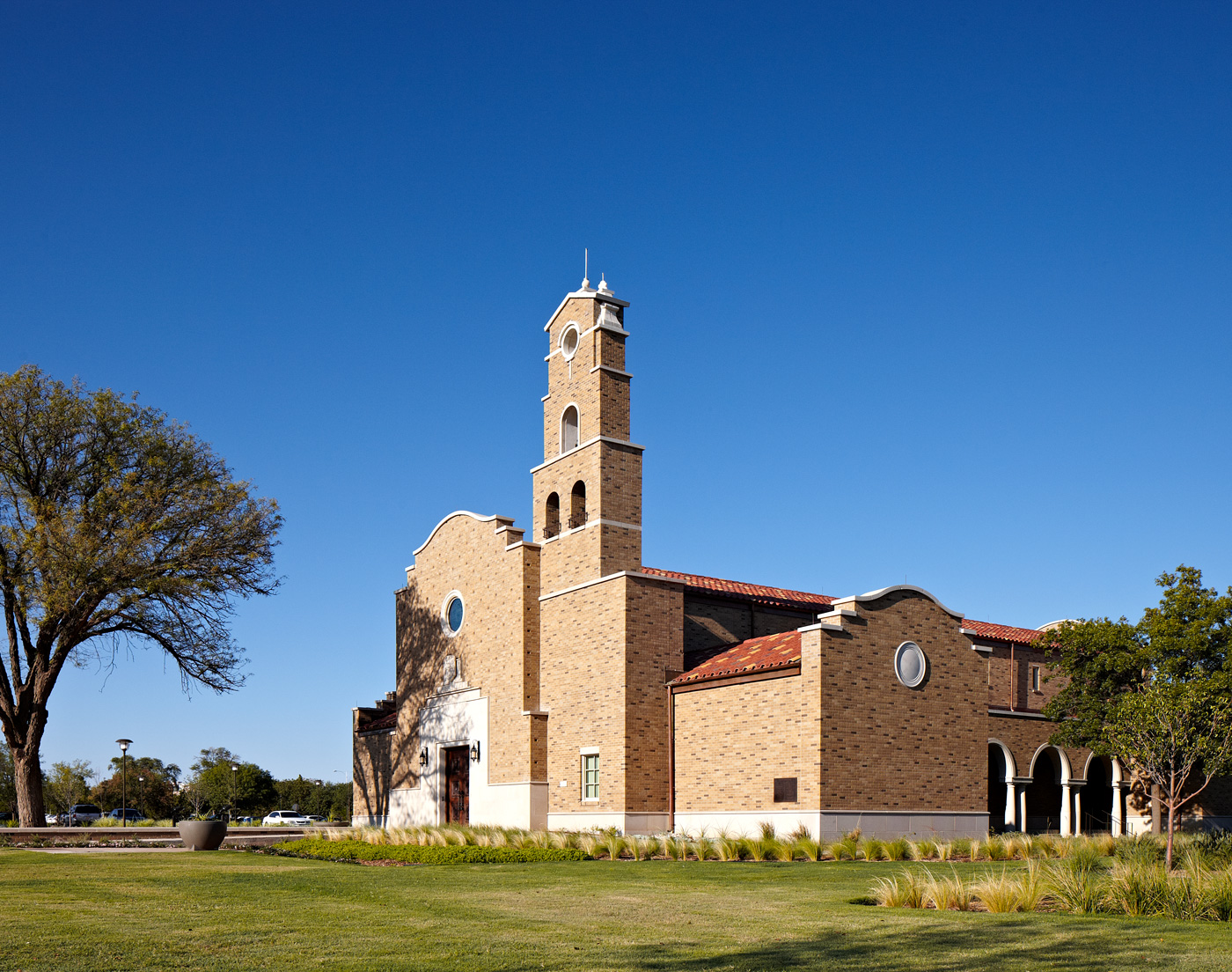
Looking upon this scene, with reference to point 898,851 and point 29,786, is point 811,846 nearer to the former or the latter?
point 898,851

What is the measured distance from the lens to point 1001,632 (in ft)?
137

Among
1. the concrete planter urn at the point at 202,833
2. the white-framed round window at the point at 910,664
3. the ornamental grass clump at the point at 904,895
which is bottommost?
the concrete planter urn at the point at 202,833

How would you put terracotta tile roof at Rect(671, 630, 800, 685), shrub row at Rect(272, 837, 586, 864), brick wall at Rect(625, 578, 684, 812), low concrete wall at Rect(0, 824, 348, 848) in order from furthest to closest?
brick wall at Rect(625, 578, 684, 812)
low concrete wall at Rect(0, 824, 348, 848)
terracotta tile roof at Rect(671, 630, 800, 685)
shrub row at Rect(272, 837, 586, 864)

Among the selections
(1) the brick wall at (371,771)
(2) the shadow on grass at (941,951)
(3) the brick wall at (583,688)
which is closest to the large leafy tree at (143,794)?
(1) the brick wall at (371,771)

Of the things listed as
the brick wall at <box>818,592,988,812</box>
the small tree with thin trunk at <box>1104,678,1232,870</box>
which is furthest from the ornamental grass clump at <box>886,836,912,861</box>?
the small tree with thin trunk at <box>1104,678,1232,870</box>

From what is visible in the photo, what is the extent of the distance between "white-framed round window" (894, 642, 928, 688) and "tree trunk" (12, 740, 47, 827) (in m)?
26.1

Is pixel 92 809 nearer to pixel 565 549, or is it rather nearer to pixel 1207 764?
pixel 565 549

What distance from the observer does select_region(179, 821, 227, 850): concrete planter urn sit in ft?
90.4

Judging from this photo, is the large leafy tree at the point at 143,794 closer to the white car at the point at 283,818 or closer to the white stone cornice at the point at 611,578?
the white car at the point at 283,818

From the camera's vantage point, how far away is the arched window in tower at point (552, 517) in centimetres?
3688

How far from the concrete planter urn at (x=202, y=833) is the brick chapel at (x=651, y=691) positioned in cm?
997

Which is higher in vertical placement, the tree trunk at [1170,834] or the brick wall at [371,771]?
the tree trunk at [1170,834]

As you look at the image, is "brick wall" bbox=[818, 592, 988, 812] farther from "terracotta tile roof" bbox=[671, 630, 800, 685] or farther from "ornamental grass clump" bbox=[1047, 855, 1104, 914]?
"ornamental grass clump" bbox=[1047, 855, 1104, 914]

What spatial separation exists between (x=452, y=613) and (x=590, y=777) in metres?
9.90
